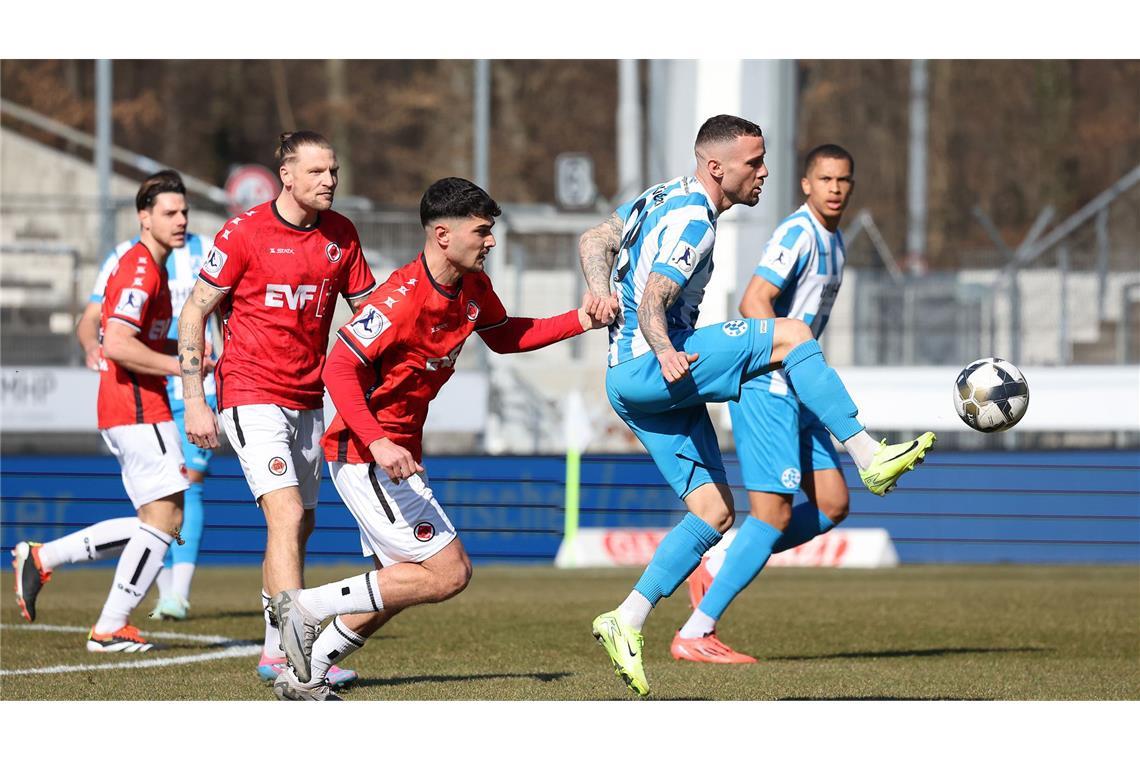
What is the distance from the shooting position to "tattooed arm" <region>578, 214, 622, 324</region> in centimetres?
680

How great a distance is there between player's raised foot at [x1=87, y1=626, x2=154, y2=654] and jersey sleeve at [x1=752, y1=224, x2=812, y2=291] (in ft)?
12.2

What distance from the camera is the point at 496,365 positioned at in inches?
831

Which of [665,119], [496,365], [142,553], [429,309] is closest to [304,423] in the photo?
[429,309]

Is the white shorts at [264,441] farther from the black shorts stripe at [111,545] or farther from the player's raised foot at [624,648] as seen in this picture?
the black shorts stripe at [111,545]

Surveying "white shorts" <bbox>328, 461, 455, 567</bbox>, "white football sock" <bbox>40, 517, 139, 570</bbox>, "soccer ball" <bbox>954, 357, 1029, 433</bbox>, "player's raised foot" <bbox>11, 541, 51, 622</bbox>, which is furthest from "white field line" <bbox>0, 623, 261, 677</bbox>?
"soccer ball" <bbox>954, 357, 1029, 433</bbox>

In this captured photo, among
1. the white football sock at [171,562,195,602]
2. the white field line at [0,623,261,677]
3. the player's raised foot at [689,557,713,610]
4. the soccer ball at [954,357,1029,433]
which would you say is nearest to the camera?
the soccer ball at [954,357,1029,433]

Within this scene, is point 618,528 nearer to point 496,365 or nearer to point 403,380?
point 496,365

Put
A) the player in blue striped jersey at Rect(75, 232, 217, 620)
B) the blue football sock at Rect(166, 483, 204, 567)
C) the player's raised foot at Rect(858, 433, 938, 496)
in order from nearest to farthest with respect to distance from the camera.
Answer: the player's raised foot at Rect(858, 433, 938, 496), the player in blue striped jersey at Rect(75, 232, 217, 620), the blue football sock at Rect(166, 483, 204, 567)

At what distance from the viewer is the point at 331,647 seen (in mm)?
6711

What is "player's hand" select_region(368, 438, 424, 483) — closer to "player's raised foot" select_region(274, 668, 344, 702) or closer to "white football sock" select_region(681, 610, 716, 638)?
"player's raised foot" select_region(274, 668, 344, 702)

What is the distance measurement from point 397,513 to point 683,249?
1.57 meters

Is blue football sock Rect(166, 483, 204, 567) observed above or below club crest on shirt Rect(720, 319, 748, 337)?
below

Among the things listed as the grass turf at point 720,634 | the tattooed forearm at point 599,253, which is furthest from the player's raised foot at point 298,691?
the tattooed forearm at point 599,253

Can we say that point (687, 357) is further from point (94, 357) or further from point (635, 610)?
point (94, 357)
